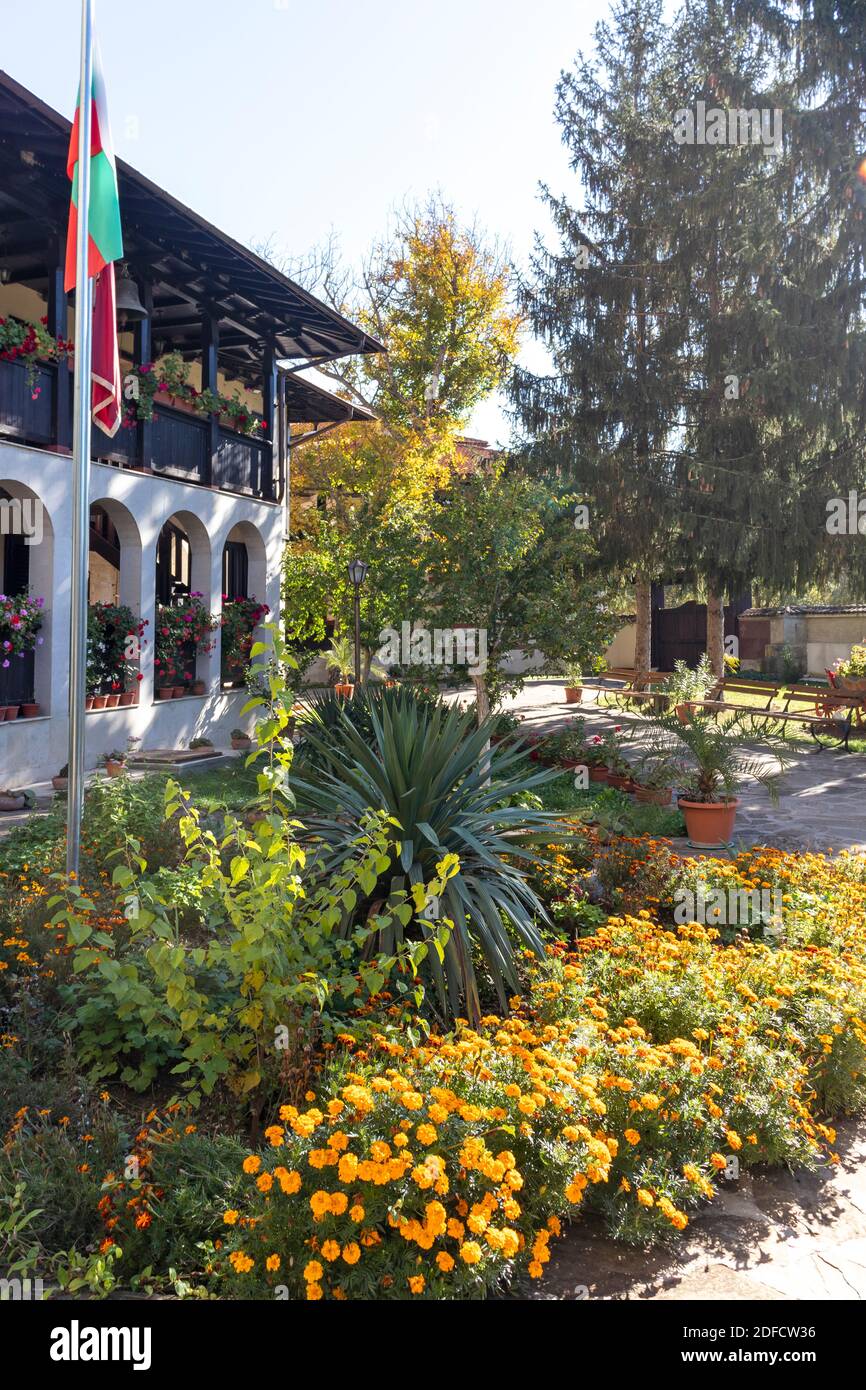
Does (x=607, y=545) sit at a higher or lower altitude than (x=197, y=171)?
lower

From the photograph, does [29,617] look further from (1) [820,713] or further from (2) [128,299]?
(1) [820,713]

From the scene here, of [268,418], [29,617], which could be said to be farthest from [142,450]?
[268,418]

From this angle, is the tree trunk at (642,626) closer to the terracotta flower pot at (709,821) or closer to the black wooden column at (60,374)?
the terracotta flower pot at (709,821)

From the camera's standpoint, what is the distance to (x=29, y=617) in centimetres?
980

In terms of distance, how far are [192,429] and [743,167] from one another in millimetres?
11562

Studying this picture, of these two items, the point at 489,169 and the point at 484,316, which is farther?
the point at 484,316

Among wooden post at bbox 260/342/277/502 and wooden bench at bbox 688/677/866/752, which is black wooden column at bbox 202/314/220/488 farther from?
wooden bench at bbox 688/677/866/752

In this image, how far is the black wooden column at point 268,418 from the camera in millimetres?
15336

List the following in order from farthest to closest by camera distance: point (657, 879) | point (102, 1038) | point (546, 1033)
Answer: point (657, 879) → point (102, 1038) → point (546, 1033)

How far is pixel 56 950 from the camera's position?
4191 millimetres

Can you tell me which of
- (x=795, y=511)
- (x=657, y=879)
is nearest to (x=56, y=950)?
(x=657, y=879)
